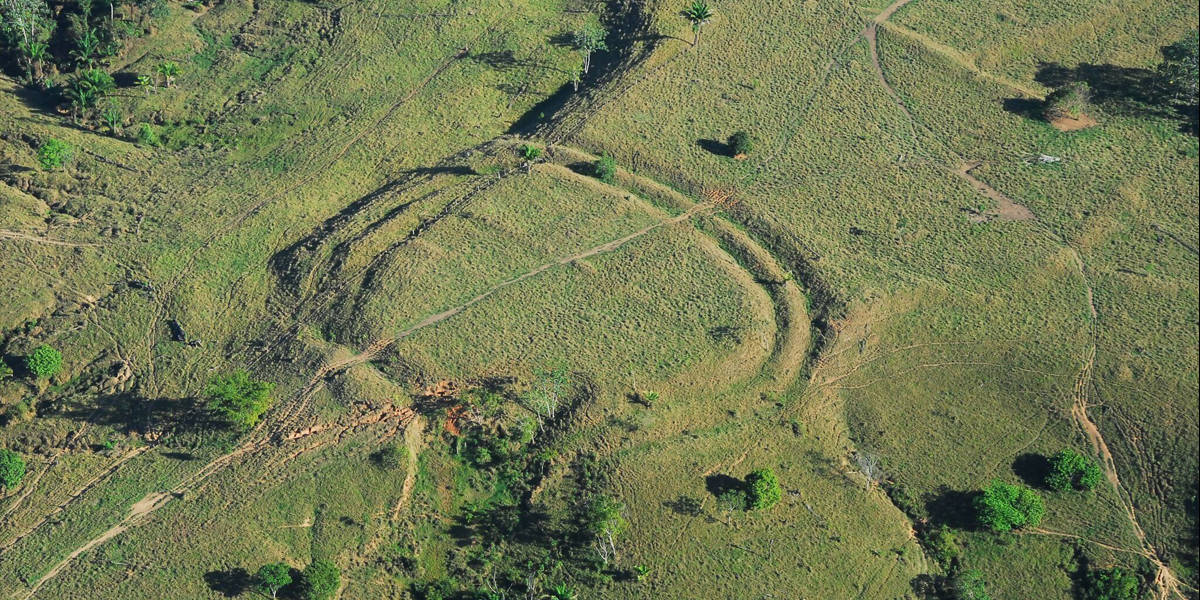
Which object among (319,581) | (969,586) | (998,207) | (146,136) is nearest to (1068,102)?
(998,207)

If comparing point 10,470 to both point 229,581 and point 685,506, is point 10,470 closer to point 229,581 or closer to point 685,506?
point 229,581

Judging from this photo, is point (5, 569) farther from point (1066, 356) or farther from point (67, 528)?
point (1066, 356)

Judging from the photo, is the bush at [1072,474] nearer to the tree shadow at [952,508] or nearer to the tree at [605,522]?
the tree shadow at [952,508]

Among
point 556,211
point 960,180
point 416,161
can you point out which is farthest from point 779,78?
point 416,161

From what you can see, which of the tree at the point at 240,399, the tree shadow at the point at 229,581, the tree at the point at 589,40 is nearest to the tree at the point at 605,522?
the tree shadow at the point at 229,581

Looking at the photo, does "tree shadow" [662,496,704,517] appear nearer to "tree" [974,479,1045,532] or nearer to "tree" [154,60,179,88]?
"tree" [974,479,1045,532]
